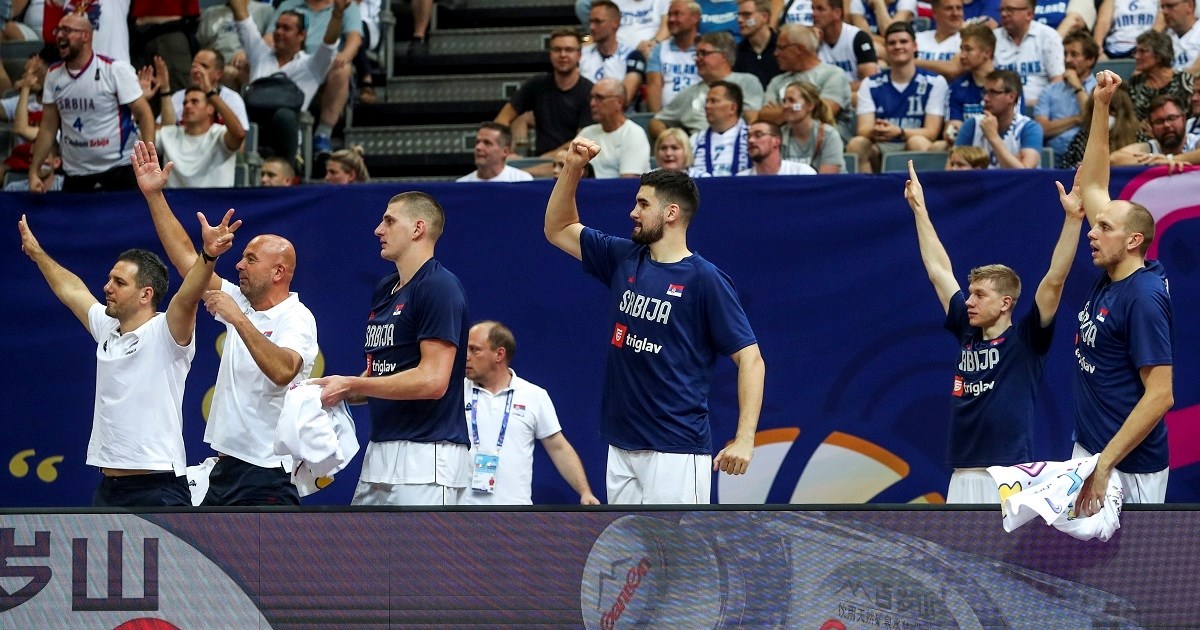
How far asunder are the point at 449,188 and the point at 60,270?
2219 millimetres

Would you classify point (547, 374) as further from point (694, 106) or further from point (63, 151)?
point (63, 151)

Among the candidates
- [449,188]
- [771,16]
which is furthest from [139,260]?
[771,16]

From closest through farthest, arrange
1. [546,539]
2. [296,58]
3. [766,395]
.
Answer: [546,539] < [766,395] < [296,58]

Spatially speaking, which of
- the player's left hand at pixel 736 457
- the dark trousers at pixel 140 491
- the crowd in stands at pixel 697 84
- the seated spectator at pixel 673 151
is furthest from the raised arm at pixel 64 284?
the seated spectator at pixel 673 151

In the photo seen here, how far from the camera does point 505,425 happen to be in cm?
754

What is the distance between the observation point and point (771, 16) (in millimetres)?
11617

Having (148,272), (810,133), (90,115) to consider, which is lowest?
(148,272)

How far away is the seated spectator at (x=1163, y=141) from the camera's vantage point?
838 centimetres

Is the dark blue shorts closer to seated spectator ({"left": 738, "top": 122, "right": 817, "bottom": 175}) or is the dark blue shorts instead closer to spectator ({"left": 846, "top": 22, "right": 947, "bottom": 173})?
seated spectator ({"left": 738, "top": 122, "right": 817, "bottom": 175})

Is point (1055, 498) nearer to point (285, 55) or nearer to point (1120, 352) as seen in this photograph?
point (1120, 352)

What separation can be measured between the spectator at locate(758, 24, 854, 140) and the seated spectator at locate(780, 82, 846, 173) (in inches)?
30.4

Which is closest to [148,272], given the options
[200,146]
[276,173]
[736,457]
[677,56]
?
[736,457]

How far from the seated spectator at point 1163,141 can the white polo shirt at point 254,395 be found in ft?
15.2

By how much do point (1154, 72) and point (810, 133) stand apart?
88.0 inches
